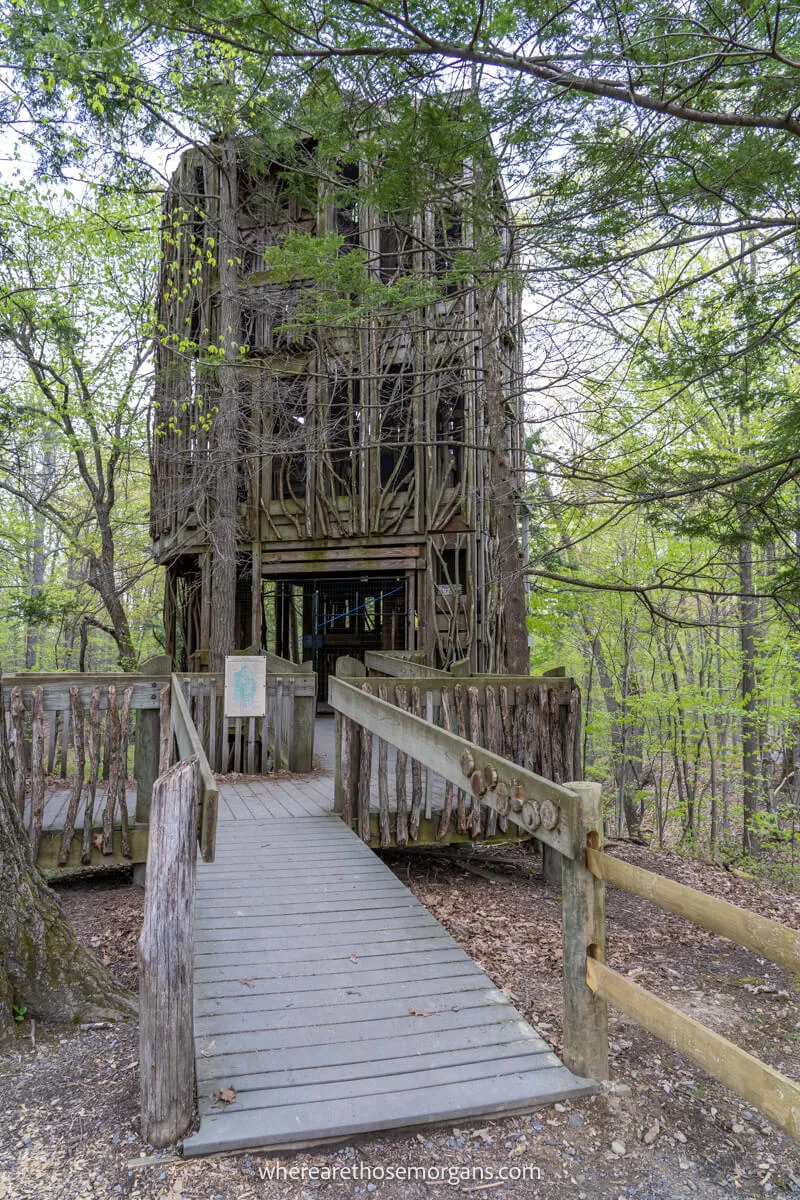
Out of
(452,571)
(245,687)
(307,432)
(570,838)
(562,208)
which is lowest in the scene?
(570,838)

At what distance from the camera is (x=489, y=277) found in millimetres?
6406

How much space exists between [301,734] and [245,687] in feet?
3.56

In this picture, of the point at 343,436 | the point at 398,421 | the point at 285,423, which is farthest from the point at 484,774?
the point at 398,421

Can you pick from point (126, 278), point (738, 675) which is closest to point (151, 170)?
point (126, 278)

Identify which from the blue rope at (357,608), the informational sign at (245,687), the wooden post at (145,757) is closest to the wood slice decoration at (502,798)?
the wooden post at (145,757)

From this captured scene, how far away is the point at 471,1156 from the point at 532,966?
2208 mm

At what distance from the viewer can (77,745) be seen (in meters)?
5.71

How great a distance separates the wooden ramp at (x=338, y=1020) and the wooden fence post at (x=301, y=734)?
339cm

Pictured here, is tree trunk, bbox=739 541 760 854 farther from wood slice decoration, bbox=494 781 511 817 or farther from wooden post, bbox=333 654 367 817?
wood slice decoration, bbox=494 781 511 817

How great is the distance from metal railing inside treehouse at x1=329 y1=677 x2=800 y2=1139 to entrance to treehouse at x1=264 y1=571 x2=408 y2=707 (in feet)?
44.8

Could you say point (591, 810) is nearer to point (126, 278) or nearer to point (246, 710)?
point (246, 710)

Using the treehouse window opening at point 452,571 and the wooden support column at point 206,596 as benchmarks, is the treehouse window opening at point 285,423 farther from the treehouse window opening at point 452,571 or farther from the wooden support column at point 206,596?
the treehouse window opening at point 452,571

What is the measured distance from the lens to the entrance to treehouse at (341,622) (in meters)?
17.8

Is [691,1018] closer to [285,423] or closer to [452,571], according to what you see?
[452,571]
